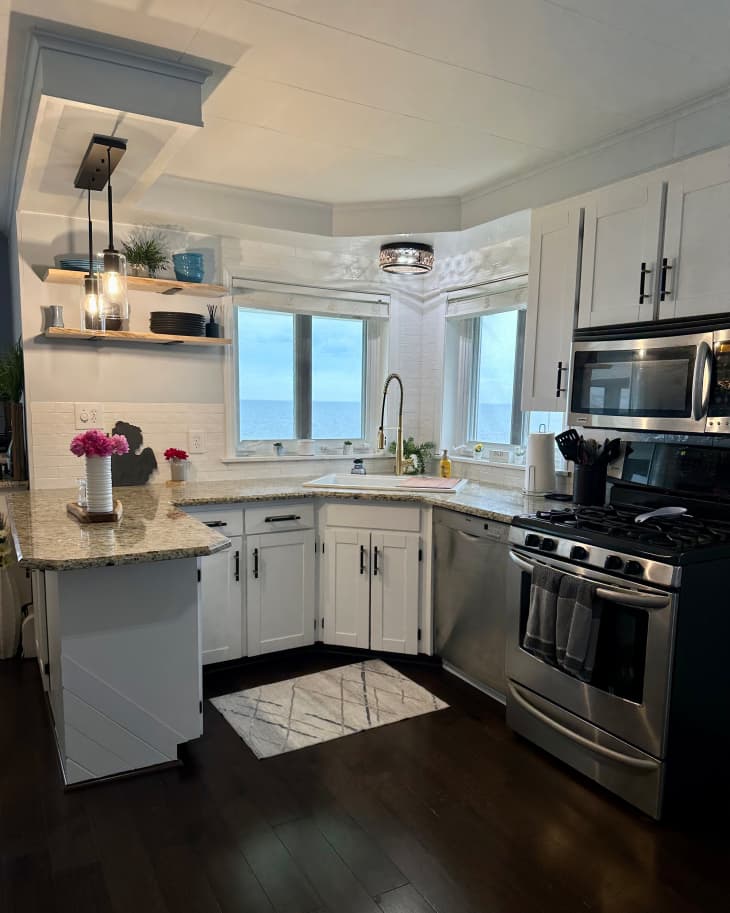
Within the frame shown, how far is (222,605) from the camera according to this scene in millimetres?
3283

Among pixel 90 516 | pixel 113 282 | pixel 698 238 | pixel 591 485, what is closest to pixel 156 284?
pixel 113 282

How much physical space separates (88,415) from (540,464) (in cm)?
241

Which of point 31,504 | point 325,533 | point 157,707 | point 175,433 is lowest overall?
point 157,707

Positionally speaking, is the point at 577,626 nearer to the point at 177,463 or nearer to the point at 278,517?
the point at 278,517

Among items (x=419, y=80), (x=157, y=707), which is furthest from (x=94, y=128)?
(x=157, y=707)

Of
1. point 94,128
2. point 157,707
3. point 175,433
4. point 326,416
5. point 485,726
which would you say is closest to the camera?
point 94,128

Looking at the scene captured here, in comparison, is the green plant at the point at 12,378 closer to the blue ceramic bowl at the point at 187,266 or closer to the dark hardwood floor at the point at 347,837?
the blue ceramic bowl at the point at 187,266

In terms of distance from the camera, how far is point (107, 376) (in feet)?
11.3


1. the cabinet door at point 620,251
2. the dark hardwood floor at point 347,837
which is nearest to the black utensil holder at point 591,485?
the cabinet door at point 620,251

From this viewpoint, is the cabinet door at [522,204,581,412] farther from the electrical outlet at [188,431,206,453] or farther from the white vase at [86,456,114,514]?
the white vase at [86,456,114,514]

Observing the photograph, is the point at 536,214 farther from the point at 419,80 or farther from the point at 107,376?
the point at 107,376

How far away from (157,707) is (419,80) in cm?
250

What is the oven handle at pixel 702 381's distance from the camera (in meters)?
2.32

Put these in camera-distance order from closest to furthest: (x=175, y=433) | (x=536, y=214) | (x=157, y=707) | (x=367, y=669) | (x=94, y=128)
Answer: (x=94, y=128), (x=157, y=707), (x=536, y=214), (x=367, y=669), (x=175, y=433)
